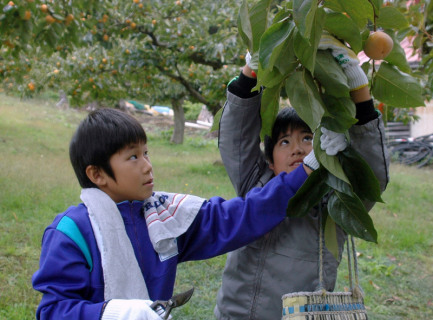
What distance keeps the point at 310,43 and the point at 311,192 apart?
454 mm

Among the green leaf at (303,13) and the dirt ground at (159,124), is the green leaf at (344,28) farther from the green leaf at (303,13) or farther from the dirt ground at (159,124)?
the dirt ground at (159,124)

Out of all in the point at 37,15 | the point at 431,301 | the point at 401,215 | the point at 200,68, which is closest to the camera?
the point at 431,301

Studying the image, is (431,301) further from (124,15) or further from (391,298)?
(124,15)

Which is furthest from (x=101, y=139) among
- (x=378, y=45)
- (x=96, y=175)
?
(x=378, y=45)

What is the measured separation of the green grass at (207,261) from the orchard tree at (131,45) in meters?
1.31

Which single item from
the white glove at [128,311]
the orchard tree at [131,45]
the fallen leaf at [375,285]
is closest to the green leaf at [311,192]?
the white glove at [128,311]

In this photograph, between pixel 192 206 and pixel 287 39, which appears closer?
pixel 287 39

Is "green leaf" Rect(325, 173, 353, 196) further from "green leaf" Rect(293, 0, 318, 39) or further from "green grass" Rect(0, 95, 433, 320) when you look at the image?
"green grass" Rect(0, 95, 433, 320)

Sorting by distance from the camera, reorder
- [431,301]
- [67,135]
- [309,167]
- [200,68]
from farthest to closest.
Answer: [67,135]
[200,68]
[431,301]
[309,167]

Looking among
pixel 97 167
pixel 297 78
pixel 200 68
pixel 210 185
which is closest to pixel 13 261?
pixel 97 167

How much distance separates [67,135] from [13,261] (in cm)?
957

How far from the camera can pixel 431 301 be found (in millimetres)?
3002

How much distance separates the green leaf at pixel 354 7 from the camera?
0.94 meters

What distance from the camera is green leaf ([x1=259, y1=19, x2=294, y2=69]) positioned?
88cm
